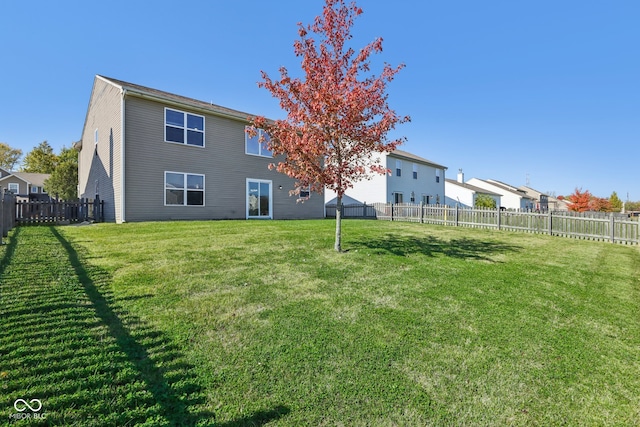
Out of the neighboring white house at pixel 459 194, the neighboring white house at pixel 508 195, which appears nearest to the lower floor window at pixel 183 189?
the neighboring white house at pixel 459 194

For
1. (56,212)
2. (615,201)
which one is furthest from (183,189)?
(615,201)

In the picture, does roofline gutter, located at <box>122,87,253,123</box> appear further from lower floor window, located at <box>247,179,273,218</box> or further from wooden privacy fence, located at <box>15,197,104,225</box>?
wooden privacy fence, located at <box>15,197,104,225</box>

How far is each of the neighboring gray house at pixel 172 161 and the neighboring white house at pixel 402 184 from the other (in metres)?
9.63

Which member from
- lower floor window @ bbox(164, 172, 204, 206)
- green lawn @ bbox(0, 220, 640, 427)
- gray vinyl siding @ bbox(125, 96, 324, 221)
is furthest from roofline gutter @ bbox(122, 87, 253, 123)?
green lawn @ bbox(0, 220, 640, 427)

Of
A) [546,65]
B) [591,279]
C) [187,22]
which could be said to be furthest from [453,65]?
[591,279]

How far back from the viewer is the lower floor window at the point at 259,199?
1596cm

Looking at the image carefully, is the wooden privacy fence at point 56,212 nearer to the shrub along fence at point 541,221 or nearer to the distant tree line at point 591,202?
the shrub along fence at point 541,221

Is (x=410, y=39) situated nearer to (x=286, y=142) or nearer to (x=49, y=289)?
(x=286, y=142)

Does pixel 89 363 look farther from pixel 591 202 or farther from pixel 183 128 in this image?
pixel 591 202

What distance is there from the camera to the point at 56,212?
12.7m

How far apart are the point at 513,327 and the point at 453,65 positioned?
65.0 feet

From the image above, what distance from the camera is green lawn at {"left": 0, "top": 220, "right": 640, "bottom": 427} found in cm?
214

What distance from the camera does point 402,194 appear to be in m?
27.5

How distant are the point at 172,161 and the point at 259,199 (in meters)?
4.83
